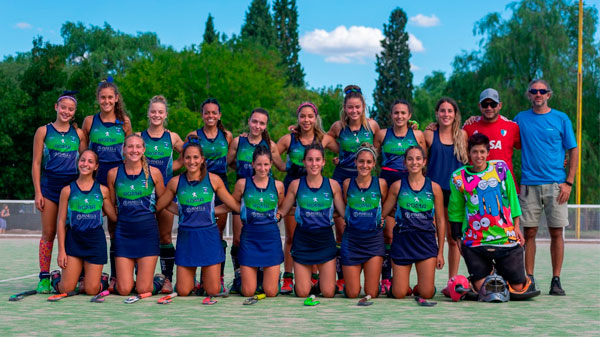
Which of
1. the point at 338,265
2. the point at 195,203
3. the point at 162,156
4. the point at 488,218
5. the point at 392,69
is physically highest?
the point at 392,69

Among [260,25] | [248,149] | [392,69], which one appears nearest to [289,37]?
[260,25]

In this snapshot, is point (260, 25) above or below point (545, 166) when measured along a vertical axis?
above

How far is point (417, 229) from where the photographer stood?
24.3 feet

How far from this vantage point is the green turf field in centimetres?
548

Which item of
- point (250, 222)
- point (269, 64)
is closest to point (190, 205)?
point (250, 222)

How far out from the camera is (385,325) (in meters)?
5.72

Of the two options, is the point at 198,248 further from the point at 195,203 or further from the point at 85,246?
the point at 85,246

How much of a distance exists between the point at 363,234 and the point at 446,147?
4.19ft

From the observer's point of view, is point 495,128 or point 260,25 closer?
point 495,128

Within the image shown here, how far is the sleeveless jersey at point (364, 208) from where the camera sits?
746cm

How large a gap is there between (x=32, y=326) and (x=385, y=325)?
8.70 feet

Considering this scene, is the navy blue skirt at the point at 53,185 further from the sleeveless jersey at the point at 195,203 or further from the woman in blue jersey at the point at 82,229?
the sleeveless jersey at the point at 195,203

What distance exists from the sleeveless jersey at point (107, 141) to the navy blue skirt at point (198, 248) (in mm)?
1143

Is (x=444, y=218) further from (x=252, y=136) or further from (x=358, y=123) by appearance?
(x=252, y=136)
